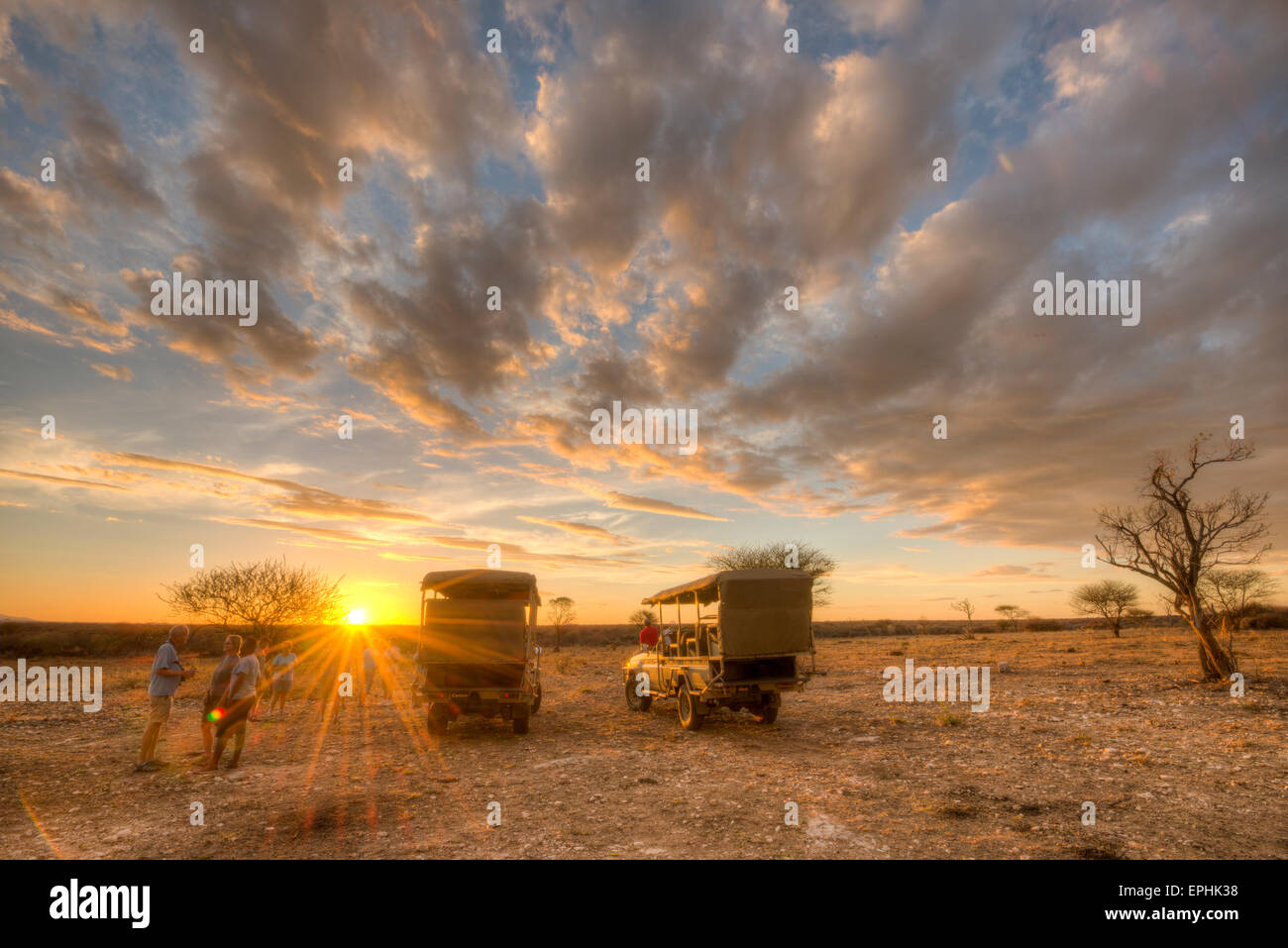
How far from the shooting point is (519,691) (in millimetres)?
13383

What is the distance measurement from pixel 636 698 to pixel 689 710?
12.2 ft

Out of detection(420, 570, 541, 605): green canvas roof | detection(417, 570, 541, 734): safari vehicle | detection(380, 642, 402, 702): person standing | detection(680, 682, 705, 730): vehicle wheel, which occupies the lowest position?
detection(380, 642, 402, 702): person standing

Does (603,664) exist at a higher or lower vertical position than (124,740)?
lower

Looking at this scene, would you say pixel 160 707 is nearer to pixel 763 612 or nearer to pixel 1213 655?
pixel 763 612

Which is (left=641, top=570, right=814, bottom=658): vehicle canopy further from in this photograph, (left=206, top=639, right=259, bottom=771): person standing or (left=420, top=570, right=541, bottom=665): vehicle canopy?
(left=206, top=639, right=259, bottom=771): person standing

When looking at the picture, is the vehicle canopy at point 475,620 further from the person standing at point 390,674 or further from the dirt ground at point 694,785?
the person standing at point 390,674

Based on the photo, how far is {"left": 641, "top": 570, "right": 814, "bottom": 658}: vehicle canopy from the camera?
43.0 ft

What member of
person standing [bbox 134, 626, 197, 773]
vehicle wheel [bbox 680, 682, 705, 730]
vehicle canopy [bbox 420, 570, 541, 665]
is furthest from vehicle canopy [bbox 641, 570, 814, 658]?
person standing [bbox 134, 626, 197, 773]

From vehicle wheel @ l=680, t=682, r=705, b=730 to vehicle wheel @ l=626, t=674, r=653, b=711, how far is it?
7.27ft

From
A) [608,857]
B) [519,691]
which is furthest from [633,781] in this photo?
[519,691]

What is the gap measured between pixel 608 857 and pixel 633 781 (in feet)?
11.0
